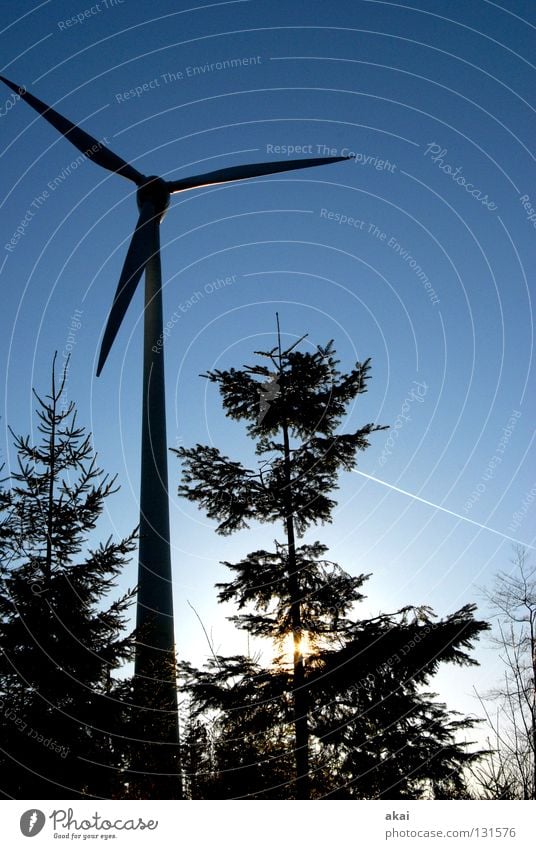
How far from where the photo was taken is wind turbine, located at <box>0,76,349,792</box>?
18391 mm

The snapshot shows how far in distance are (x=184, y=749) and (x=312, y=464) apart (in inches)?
353

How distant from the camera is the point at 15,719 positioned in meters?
13.7

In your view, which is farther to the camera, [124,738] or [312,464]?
[312,464]

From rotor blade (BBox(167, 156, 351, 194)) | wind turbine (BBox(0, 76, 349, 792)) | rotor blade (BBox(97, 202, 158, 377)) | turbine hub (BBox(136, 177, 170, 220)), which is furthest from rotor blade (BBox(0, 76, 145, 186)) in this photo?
rotor blade (BBox(167, 156, 351, 194))

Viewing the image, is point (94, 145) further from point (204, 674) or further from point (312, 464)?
point (204, 674)

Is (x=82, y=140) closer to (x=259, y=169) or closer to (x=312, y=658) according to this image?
(x=259, y=169)

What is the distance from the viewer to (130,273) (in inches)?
954

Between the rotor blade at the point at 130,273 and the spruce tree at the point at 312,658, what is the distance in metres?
3.56

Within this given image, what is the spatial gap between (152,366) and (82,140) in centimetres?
1160

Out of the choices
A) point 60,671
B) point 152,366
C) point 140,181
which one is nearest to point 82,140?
point 140,181

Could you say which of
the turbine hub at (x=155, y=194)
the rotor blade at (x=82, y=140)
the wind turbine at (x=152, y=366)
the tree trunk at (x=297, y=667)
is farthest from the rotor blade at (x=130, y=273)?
the tree trunk at (x=297, y=667)

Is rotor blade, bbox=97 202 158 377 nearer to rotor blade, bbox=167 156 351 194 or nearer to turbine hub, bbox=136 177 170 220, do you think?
turbine hub, bbox=136 177 170 220
